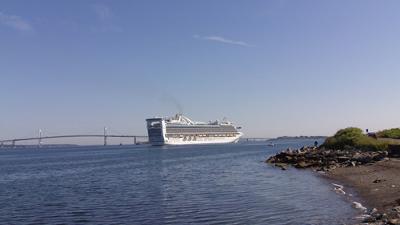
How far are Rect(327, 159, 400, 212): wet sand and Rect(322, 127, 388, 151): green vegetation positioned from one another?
14.7m

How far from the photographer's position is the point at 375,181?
28.6 metres

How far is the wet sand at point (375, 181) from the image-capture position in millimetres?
21719

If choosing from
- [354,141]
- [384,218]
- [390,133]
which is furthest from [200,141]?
[384,218]

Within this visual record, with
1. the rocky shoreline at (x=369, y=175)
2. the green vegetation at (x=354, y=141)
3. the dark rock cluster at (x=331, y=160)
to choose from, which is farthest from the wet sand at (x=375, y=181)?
the green vegetation at (x=354, y=141)

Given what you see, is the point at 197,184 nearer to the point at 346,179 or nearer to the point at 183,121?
the point at 346,179

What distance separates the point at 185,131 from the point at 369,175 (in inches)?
5810

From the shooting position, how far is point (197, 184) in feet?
113

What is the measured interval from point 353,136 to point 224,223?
45976 millimetres

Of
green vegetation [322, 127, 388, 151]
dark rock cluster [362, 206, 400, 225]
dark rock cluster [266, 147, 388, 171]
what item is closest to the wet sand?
dark rock cluster [362, 206, 400, 225]

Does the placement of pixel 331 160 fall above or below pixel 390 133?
below

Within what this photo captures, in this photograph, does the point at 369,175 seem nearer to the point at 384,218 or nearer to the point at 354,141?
the point at 384,218

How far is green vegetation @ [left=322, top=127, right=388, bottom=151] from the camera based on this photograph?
173 ft

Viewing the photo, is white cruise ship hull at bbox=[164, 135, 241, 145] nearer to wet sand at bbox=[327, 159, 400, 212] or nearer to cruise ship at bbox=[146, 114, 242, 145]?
cruise ship at bbox=[146, 114, 242, 145]

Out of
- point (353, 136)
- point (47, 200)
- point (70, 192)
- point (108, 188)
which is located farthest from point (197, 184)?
point (353, 136)
